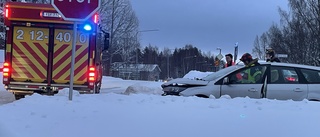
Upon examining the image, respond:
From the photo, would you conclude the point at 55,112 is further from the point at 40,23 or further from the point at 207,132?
the point at 40,23

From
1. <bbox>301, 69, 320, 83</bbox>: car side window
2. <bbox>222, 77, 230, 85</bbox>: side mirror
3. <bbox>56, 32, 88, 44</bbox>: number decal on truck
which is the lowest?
<bbox>222, 77, 230, 85</bbox>: side mirror

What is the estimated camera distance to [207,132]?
15.7ft

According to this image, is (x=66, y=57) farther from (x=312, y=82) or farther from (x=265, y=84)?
(x=312, y=82)

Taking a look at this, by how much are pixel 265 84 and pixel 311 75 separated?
1040mm

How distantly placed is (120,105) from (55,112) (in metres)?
0.95

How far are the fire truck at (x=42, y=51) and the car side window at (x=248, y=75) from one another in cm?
377

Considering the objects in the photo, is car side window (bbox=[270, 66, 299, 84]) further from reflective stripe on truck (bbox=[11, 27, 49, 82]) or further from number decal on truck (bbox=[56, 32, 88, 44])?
reflective stripe on truck (bbox=[11, 27, 49, 82])

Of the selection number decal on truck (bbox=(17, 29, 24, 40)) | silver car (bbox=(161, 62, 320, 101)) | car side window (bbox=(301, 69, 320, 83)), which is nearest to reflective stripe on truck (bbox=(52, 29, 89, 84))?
number decal on truck (bbox=(17, 29, 24, 40))

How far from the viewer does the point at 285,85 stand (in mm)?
8898

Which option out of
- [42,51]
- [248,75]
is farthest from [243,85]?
[42,51]

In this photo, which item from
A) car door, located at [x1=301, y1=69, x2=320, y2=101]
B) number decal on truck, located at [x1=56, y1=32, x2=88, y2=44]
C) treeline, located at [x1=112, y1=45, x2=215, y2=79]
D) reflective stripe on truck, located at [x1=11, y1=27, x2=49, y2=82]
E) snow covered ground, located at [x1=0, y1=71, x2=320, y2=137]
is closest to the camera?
snow covered ground, located at [x1=0, y1=71, x2=320, y2=137]

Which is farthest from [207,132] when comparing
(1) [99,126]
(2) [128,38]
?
(2) [128,38]

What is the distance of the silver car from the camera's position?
29.0ft

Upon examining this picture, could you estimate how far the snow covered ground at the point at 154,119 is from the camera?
471 centimetres
